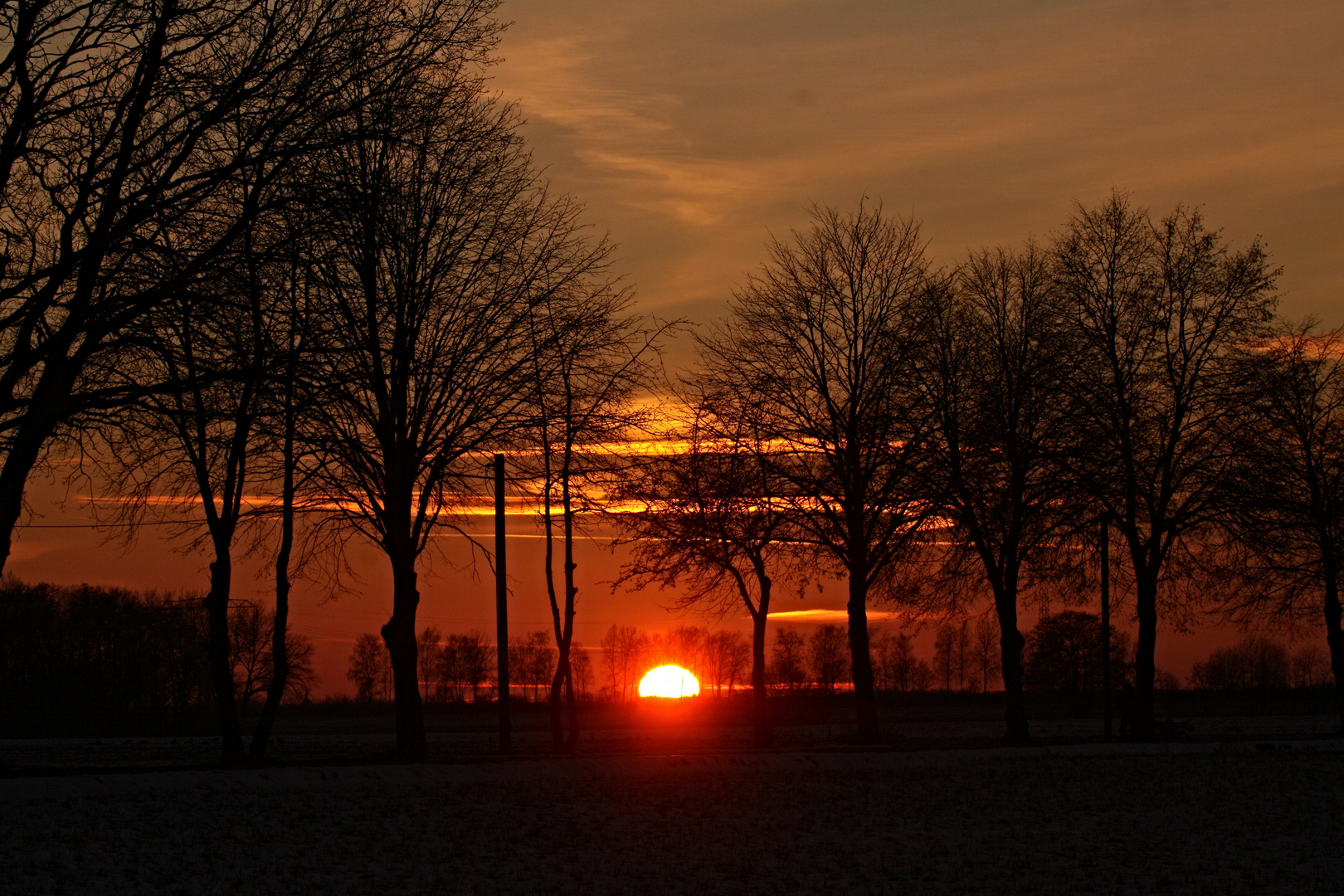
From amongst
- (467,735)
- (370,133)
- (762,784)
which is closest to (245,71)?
(370,133)

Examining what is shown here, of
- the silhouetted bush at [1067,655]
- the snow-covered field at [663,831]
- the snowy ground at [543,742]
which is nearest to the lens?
the snow-covered field at [663,831]

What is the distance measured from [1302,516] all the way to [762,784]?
2245cm

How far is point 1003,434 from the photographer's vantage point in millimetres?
29234

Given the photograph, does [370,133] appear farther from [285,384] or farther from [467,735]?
[467,735]

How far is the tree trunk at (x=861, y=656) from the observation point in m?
28.8

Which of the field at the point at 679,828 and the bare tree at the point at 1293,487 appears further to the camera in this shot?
the bare tree at the point at 1293,487

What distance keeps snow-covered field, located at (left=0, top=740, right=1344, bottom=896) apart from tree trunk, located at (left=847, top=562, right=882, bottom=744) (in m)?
8.41

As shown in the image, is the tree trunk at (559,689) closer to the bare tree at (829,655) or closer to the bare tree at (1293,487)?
the bare tree at (1293,487)

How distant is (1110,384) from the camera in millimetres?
29719

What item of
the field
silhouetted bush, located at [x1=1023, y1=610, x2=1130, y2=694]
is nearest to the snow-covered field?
the field

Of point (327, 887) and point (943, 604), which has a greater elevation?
point (943, 604)

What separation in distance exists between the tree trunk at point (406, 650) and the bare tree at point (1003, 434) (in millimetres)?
13859

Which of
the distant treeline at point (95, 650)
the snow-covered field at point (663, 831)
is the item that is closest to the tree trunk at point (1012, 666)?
the snow-covered field at point (663, 831)

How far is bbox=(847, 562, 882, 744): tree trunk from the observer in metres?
28.8
